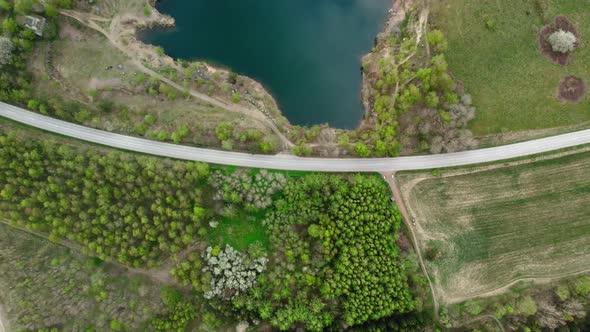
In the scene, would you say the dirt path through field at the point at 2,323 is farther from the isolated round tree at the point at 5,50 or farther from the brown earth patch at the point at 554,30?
the brown earth patch at the point at 554,30

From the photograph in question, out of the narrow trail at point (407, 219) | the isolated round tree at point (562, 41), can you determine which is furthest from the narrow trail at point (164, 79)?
the isolated round tree at point (562, 41)

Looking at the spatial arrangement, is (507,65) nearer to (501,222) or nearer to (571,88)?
(571,88)

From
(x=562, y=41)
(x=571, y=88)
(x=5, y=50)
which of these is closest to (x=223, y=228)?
(x=5, y=50)

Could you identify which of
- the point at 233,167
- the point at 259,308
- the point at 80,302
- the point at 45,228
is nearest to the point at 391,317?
the point at 259,308

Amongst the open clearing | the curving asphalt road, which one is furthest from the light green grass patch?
the open clearing

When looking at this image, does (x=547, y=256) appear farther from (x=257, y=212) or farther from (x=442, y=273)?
(x=257, y=212)
